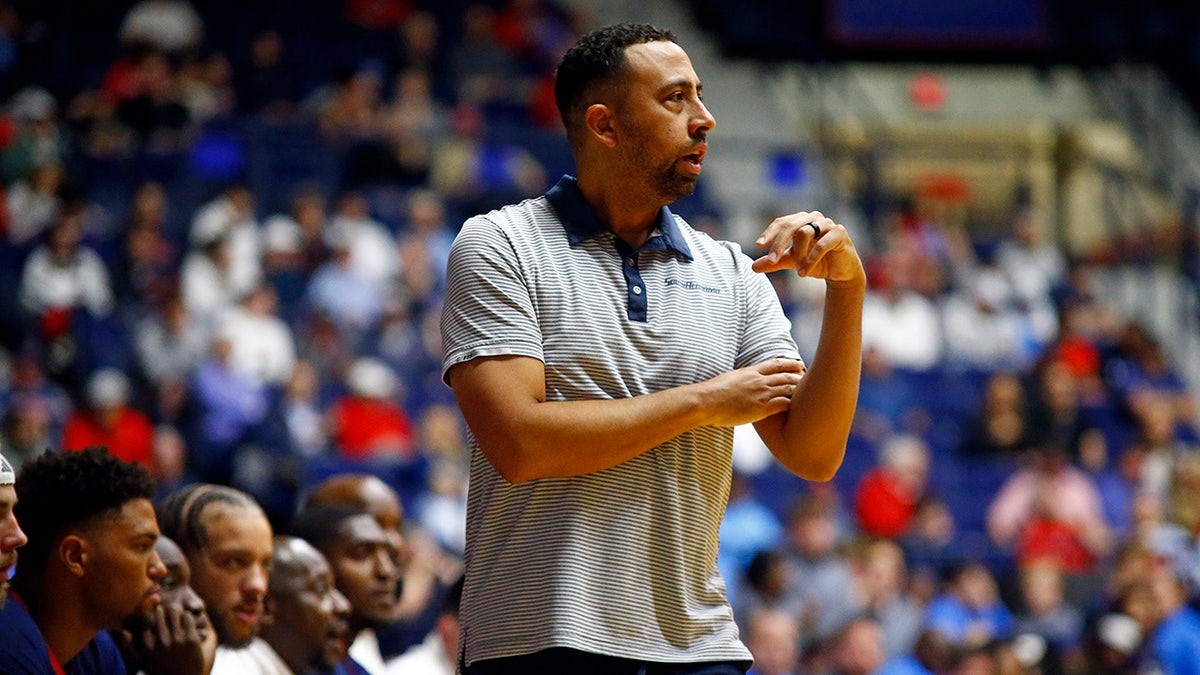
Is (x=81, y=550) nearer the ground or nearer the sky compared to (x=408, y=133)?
nearer the sky

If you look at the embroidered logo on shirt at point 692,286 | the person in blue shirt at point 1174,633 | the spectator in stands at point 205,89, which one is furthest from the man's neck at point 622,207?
the spectator in stands at point 205,89

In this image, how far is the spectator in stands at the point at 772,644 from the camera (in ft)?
28.2

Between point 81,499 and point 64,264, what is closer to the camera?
point 81,499

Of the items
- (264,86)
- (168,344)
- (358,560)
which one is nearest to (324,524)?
(358,560)

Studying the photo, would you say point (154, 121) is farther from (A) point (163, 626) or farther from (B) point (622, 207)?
(B) point (622, 207)

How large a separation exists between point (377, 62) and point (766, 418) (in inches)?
448

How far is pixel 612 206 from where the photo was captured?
120 inches

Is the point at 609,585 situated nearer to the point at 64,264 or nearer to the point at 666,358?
the point at 666,358

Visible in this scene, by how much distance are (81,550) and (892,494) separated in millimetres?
8226

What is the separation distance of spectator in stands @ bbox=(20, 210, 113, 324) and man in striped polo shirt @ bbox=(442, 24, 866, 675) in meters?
8.08

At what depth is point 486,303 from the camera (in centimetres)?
287

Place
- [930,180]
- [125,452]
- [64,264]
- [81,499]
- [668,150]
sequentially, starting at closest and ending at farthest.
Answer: [668,150] < [81,499] < [125,452] < [64,264] < [930,180]

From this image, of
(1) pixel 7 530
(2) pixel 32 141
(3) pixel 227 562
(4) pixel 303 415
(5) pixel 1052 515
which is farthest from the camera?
(2) pixel 32 141

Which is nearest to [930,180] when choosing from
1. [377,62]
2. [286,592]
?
[377,62]
